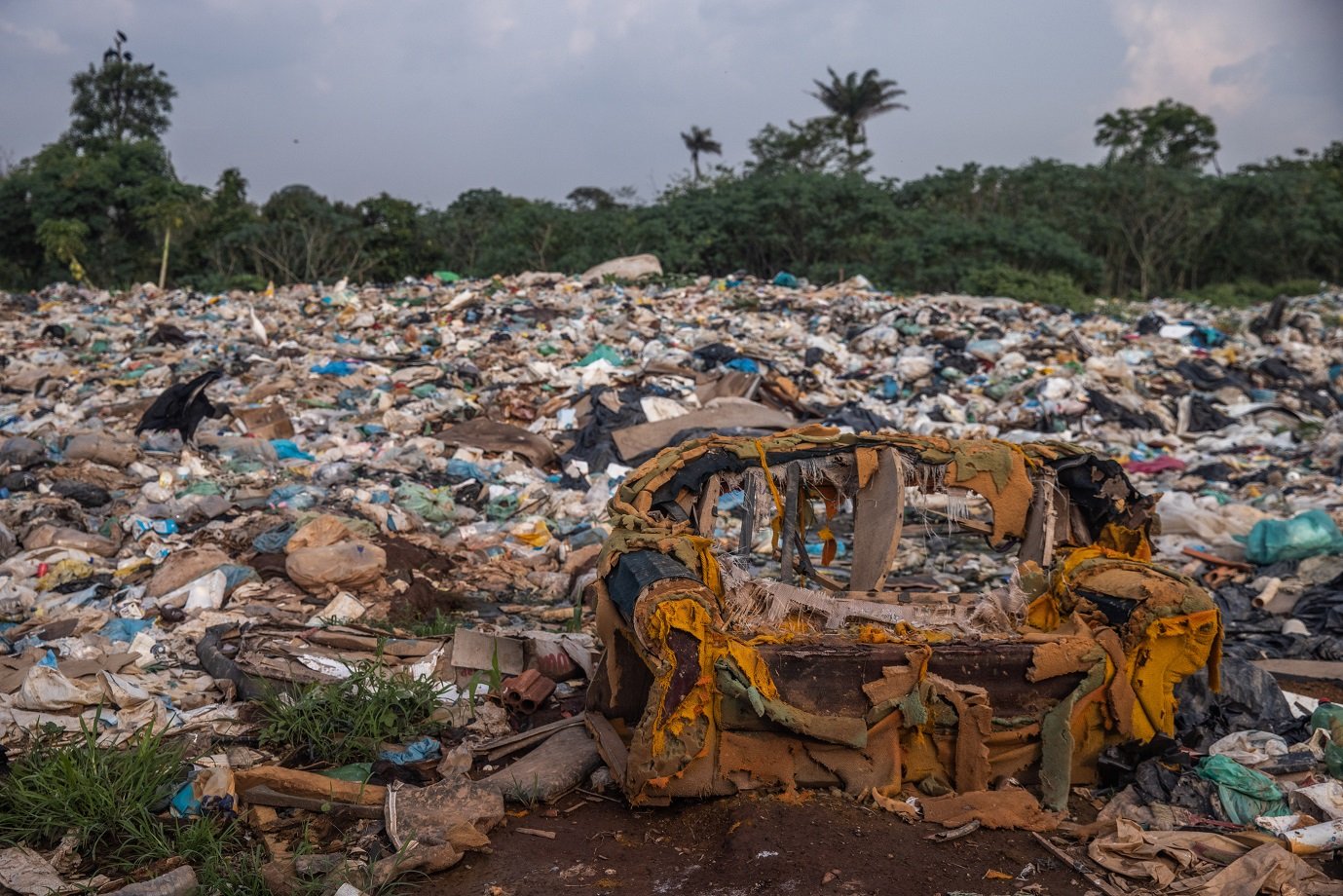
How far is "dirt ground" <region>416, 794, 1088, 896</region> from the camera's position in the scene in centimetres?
265

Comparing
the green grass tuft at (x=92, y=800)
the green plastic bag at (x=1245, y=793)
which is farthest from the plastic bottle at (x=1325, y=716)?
the green grass tuft at (x=92, y=800)

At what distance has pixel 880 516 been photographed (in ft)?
11.9

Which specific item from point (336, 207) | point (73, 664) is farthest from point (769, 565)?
point (336, 207)

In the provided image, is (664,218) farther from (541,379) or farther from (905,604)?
(905,604)

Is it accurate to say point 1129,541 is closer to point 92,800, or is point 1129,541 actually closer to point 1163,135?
point 92,800

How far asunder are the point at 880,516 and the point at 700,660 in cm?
110

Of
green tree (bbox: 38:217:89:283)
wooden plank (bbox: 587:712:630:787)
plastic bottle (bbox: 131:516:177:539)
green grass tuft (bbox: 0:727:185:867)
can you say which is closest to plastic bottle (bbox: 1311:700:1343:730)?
wooden plank (bbox: 587:712:630:787)

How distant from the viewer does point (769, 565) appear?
256 inches

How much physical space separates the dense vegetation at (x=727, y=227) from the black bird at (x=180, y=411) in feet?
34.4

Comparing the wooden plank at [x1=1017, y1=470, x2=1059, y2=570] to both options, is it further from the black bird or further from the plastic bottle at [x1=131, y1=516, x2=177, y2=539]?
the black bird

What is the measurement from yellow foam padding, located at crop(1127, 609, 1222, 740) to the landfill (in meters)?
0.01

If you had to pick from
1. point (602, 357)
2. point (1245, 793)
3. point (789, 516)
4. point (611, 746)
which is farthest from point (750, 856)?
point (602, 357)

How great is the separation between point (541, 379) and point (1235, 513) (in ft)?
21.5

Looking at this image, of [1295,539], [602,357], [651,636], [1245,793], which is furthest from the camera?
[602,357]
